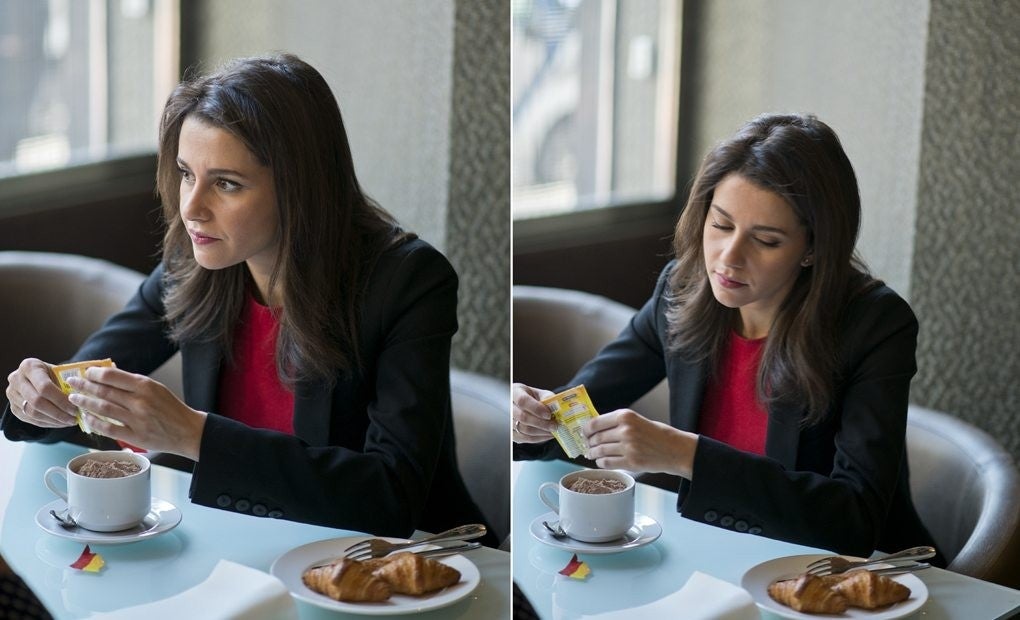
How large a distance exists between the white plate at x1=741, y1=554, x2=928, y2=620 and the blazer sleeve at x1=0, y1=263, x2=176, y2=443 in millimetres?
606

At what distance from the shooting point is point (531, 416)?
1.03m

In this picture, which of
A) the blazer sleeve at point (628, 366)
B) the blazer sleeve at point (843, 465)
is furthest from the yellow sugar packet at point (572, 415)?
the blazer sleeve at point (843, 465)

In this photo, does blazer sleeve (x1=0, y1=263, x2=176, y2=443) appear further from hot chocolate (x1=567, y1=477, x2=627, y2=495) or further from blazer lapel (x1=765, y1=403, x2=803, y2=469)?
blazer lapel (x1=765, y1=403, x2=803, y2=469)

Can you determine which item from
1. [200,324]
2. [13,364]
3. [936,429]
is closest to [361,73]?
[200,324]

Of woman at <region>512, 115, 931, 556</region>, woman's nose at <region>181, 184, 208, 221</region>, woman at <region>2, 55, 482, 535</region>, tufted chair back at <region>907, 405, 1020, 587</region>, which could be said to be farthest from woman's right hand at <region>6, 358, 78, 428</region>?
tufted chair back at <region>907, 405, 1020, 587</region>

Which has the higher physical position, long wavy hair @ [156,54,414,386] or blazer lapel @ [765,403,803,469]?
long wavy hair @ [156,54,414,386]

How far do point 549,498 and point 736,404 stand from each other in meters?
0.21

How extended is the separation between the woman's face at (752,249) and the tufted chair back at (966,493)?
0.18 meters

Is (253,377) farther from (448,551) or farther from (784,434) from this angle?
(784,434)

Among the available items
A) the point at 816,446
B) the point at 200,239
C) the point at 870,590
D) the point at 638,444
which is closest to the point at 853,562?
the point at 870,590

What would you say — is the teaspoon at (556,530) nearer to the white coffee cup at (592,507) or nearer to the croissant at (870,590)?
the white coffee cup at (592,507)

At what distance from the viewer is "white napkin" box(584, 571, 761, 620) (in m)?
1.04

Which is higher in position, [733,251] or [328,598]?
[733,251]

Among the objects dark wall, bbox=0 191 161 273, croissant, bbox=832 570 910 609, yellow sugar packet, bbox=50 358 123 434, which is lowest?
croissant, bbox=832 570 910 609
